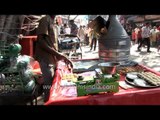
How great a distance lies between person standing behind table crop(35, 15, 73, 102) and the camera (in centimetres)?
359

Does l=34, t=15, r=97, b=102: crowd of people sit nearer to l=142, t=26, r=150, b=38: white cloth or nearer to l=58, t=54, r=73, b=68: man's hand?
l=58, t=54, r=73, b=68: man's hand

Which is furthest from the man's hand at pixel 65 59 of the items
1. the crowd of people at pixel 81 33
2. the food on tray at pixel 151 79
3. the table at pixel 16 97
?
the crowd of people at pixel 81 33

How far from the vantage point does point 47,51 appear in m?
3.71

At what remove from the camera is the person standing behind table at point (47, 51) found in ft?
11.8

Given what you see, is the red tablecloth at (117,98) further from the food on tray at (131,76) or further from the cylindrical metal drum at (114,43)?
the cylindrical metal drum at (114,43)

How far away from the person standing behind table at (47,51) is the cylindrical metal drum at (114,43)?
0.47m

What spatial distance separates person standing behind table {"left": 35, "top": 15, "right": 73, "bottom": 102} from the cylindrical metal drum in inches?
18.5

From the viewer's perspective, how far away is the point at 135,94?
2051 millimetres

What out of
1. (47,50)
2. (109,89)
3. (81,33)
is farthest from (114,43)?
(81,33)

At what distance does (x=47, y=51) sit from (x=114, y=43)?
3.14ft
